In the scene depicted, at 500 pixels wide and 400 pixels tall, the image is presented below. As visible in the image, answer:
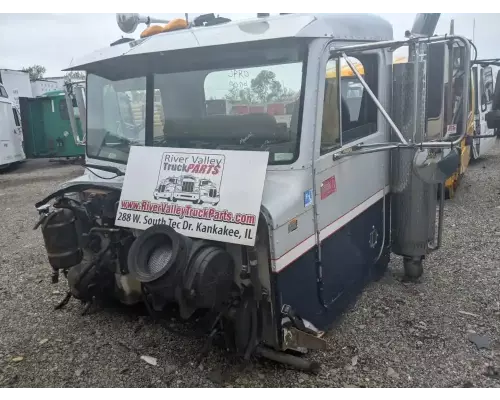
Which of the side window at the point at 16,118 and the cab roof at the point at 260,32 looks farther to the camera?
the side window at the point at 16,118

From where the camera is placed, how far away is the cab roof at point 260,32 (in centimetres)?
264

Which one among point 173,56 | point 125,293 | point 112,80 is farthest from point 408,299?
point 112,80

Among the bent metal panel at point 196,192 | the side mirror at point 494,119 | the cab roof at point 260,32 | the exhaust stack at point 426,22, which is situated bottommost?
the bent metal panel at point 196,192

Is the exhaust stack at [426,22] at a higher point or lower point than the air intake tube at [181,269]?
higher

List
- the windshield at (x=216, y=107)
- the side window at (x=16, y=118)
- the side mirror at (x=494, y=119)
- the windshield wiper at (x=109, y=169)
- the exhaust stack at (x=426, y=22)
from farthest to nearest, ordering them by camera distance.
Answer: the side window at (x=16, y=118), the exhaust stack at (x=426, y=22), the windshield wiper at (x=109, y=169), the side mirror at (x=494, y=119), the windshield at (x=216, y=107)

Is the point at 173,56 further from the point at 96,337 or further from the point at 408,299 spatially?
the point at 408,299

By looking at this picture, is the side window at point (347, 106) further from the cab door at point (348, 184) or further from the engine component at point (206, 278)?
the engine component at point (206, 278)

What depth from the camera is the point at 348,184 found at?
10.7 ft

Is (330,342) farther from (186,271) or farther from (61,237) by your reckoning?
(61,237)

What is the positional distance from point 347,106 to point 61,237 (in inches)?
83.2

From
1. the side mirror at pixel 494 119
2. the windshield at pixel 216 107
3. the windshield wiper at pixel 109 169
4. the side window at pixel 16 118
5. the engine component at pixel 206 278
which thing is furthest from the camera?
the side window at pixel 16 118

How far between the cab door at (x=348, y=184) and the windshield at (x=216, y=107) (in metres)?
0.24

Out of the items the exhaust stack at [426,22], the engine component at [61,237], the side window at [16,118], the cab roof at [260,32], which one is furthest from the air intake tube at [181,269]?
the side window at [16,118]

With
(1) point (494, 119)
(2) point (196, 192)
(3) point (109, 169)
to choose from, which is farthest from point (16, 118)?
(1) point (494, 119)
